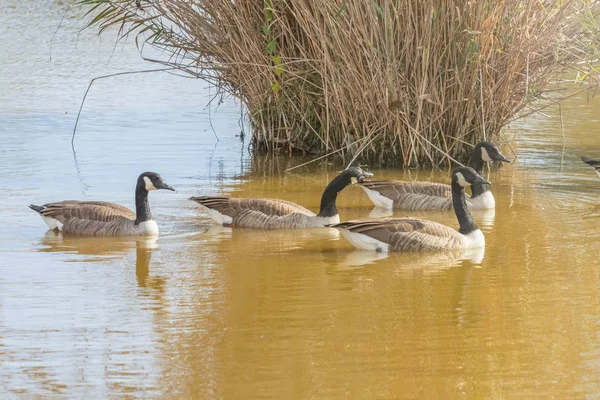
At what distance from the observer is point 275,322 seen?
8.19 meters

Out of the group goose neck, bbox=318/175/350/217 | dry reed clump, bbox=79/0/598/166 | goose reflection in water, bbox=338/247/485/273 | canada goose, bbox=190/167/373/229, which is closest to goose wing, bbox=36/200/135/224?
canada goose, bbox=190/167/373/229

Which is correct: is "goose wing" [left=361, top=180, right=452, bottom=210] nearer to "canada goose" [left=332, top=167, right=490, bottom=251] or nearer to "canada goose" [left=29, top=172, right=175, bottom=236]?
"canada goose" [left=332, top=167, right=490, bottom=251]

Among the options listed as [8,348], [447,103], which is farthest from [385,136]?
[8,348]

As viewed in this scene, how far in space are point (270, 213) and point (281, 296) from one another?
2.97 metres

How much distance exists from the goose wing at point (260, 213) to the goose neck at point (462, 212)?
62.6 inches

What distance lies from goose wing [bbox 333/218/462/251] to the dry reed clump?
11.8 feet

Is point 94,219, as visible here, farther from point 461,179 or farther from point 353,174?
point 461,179

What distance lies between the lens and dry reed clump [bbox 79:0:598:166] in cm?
1396

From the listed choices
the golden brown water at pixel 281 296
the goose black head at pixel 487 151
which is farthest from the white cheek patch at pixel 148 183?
the goose black head at pixel 487 151

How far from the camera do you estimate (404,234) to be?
10578 mm

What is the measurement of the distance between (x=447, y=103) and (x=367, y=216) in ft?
8.67

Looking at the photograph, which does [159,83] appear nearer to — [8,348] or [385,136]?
[385,136]

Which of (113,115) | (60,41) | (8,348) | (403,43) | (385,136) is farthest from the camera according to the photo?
(60,41)

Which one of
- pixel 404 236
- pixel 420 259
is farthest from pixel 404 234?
pixel 420 259
